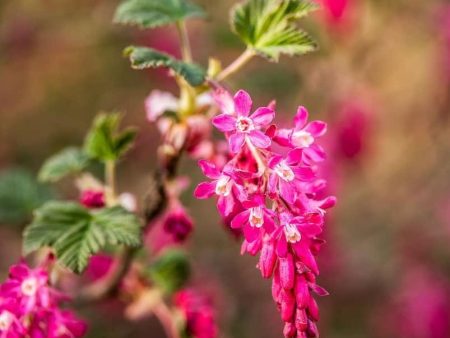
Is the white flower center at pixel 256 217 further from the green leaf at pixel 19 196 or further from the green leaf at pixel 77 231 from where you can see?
the green leaf at pixel 19 196

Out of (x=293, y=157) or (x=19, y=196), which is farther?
(x=19, y=196)

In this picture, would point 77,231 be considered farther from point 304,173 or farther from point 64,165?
point 304,173

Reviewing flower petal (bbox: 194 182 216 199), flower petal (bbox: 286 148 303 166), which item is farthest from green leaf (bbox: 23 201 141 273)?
flower petal (bbox: 286 148 303 166)

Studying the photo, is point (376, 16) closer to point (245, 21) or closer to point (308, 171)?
point (245, 21)

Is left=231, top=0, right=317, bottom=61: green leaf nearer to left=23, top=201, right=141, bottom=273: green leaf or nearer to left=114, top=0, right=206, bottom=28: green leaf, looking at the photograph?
left=114, top=0, right=206, bottom=28: green leaf

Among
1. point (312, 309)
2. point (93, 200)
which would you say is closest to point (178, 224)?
point (93, 200)

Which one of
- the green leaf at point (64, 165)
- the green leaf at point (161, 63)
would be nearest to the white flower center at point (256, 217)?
the green leaf at point (161, 63)
